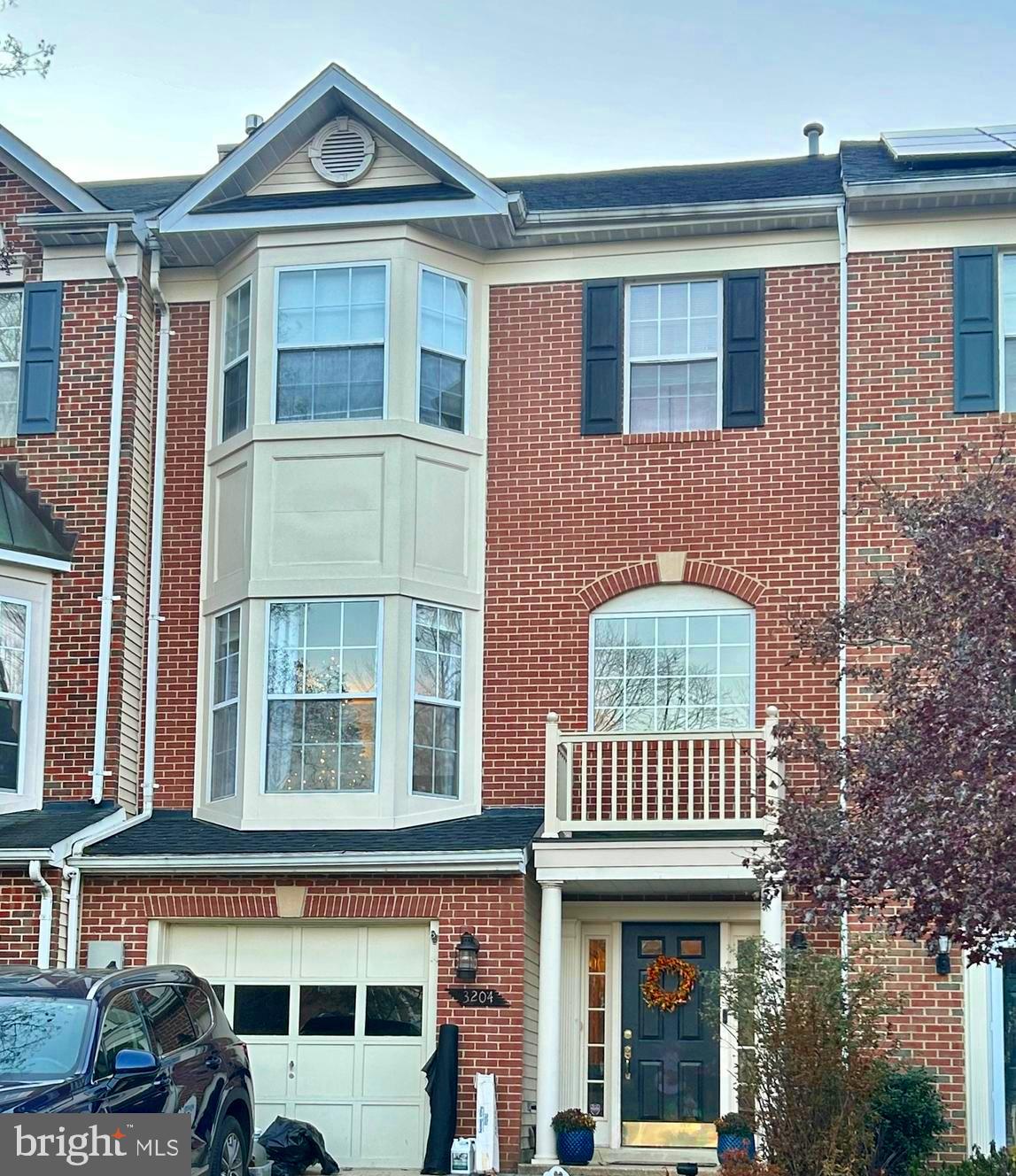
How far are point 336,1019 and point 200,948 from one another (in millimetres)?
1473

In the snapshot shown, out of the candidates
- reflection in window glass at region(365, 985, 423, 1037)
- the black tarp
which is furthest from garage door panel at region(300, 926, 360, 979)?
the black tarp

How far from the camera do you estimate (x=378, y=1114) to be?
16438 mm

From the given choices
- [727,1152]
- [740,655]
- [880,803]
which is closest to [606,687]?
[740,655]

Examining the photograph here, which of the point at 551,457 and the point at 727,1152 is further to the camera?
the point at 551,457

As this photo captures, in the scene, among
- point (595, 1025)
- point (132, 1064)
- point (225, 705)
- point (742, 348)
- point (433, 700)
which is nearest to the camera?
point (132, 1064)

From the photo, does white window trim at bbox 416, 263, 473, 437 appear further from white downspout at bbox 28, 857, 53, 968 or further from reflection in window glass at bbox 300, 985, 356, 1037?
white downspout at bbox 28, 857, 53, 968

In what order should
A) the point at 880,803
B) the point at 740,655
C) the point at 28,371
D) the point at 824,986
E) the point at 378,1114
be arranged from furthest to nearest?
the point at 28,371 → the point at 740,655 → the point at 378,1114 → the point at 824,986 → the point at 880,803

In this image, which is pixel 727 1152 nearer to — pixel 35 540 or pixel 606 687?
pixel 606 687

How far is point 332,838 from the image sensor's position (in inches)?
670

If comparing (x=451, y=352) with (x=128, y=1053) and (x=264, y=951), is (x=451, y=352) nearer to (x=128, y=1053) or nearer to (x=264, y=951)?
(x=264, y=951)

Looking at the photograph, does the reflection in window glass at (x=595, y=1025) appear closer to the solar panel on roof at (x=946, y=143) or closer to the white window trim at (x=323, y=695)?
the white window trim at (x=323, y=695)

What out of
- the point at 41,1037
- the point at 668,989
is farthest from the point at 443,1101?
the point at 41,1037

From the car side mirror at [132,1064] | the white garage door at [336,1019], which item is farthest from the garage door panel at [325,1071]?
the car side mirror at [132,1064]

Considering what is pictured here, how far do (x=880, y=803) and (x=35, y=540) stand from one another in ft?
32.3
